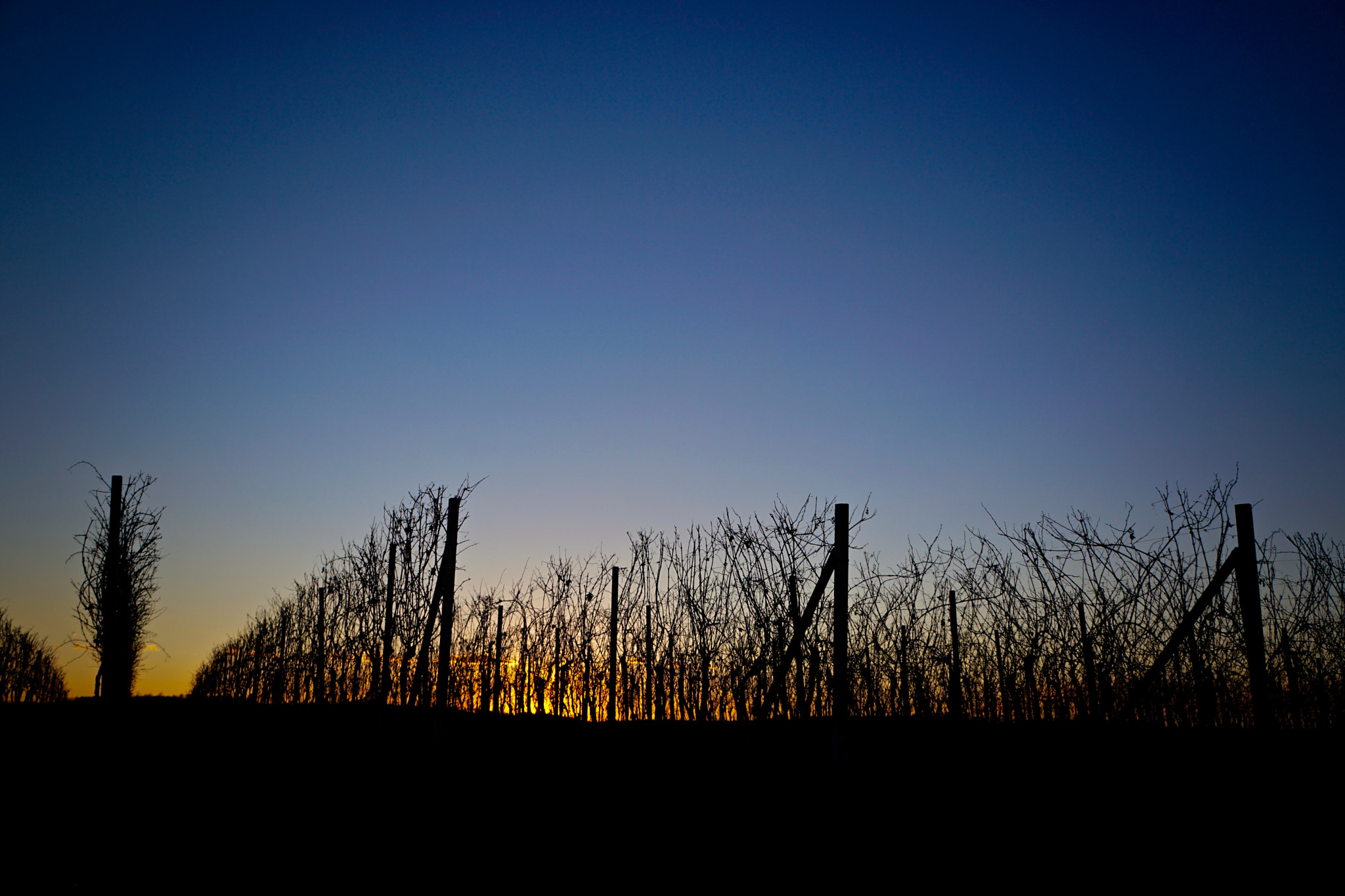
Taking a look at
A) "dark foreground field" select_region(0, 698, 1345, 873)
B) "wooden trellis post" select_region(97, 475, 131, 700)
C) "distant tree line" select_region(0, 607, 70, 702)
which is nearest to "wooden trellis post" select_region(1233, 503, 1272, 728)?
"dark foreground field" select_region(0, 698, 1345, 873)

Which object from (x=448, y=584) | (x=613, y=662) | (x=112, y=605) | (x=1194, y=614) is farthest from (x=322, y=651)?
(x=1194, y=614)

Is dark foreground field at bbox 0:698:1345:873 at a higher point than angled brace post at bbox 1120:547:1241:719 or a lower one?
lower

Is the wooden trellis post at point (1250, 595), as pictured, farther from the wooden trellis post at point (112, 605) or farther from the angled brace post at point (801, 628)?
the wooden trellis post at point (112, 605)

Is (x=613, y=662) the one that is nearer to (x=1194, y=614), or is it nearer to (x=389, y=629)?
(x=389, y=629)

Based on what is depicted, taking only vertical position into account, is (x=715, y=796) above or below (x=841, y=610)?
below

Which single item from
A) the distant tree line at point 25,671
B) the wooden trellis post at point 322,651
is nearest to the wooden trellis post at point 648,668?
the wooden trellis post at point 322,651

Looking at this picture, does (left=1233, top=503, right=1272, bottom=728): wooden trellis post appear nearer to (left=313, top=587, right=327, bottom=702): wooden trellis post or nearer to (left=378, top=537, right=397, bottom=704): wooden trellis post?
(left=378, top=537, right=397, bottom=704): wooden trellis post

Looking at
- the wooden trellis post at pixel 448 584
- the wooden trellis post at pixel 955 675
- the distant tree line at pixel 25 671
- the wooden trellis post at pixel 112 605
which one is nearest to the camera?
the wooden trellis post at pixel 448 584

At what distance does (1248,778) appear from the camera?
397 cm

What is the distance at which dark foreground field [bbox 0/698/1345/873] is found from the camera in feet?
11.3

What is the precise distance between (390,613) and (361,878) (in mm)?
4815

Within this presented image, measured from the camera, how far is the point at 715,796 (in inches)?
171

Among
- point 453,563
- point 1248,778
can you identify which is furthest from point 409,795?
point 1248,778

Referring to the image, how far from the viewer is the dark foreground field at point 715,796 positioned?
343cm
